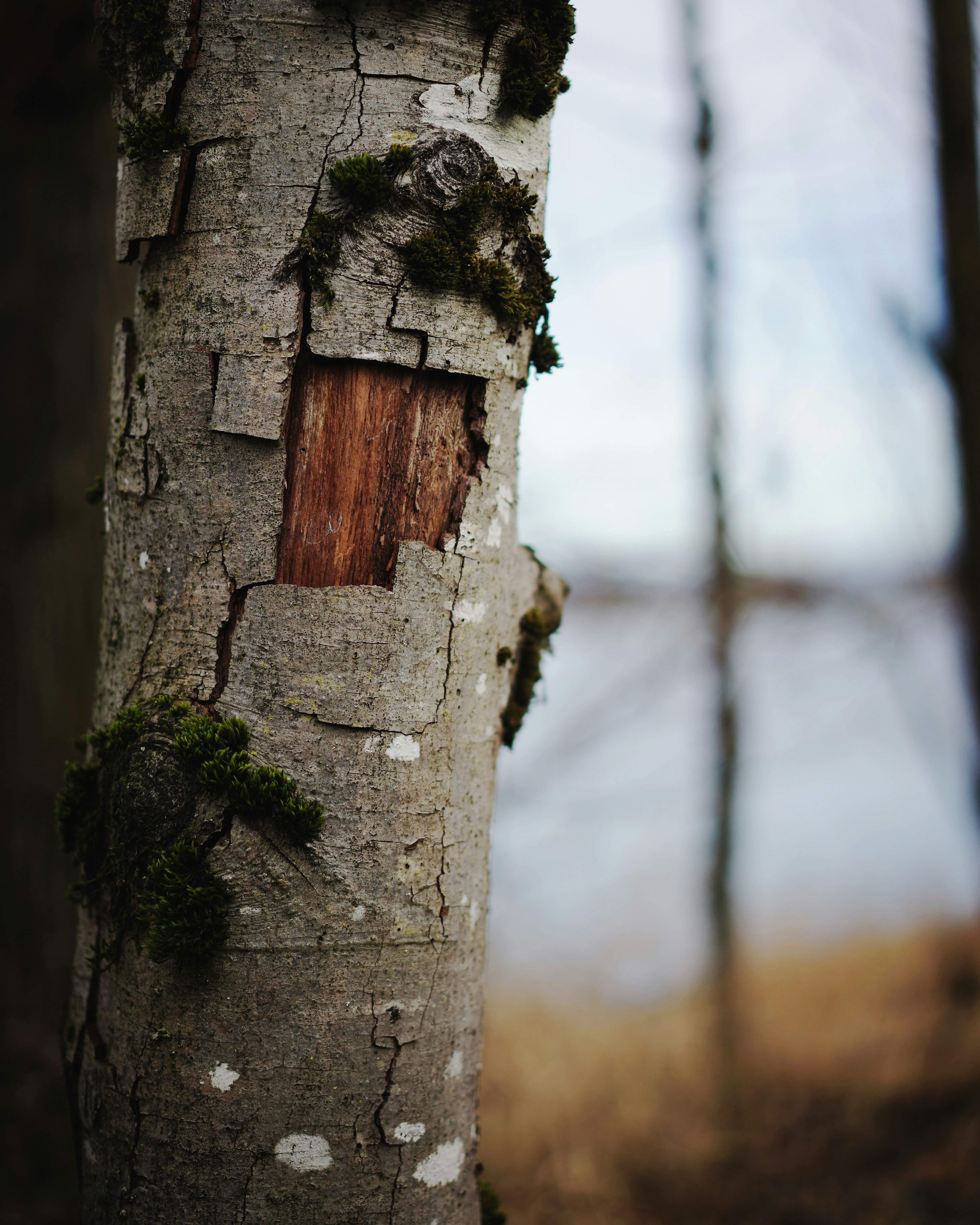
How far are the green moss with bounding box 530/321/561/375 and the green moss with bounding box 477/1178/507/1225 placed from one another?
1.29m

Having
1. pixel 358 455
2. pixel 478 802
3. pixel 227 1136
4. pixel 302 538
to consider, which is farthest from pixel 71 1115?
pixel 358 455

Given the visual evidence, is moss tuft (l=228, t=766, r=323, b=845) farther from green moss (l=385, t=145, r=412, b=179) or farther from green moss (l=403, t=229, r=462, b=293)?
green moss (l=385, t=145, r=412, b=179)

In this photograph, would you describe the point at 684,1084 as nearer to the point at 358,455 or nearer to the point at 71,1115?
the point at 71,1115

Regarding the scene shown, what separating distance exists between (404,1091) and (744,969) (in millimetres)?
4610

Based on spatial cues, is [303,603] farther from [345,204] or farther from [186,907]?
[345,204]

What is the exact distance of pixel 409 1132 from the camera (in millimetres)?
941

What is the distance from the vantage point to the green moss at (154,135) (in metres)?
0.97

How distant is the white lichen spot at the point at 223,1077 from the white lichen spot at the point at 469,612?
23.6 inches

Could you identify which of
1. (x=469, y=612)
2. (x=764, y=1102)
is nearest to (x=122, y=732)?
(x=469, y=612)

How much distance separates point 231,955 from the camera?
0.89 metres

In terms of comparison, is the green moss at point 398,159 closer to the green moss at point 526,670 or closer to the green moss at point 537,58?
the green moss at point 537,58

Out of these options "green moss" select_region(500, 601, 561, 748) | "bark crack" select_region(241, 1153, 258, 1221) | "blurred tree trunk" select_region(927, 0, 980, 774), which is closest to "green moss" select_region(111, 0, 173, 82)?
"green moss" select_region(500, 601, 561, 748)

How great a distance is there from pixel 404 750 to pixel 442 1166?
548 mm

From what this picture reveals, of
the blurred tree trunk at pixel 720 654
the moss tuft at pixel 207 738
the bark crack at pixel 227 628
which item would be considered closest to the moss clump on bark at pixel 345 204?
the bark crack at pixel 227 628
